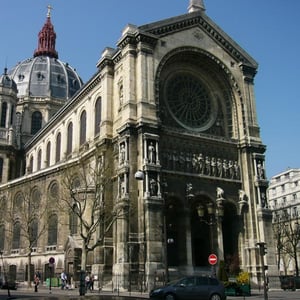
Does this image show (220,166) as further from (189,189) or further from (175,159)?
(175,159)

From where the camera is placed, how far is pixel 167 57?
134 feet

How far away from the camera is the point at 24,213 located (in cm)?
4838

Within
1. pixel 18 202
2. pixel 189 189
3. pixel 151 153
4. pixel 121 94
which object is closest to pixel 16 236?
pixel 18 202

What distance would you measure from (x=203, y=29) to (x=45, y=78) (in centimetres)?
4745

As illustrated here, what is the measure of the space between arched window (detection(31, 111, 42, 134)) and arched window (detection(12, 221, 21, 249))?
29.9m

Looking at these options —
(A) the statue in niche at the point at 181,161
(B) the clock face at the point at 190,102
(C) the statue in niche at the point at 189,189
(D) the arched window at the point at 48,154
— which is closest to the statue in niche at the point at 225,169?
(B) the clock face at the point at 190,102

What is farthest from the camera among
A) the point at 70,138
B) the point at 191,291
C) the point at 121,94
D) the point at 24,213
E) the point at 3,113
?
the point at 3,113

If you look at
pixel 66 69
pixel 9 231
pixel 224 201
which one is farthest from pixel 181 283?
pixel 66 69

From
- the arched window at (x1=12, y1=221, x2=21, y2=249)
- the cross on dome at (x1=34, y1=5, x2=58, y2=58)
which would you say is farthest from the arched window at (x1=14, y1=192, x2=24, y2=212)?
the cross on dome at (x1=34, y1=5, x2=58, y2=58)

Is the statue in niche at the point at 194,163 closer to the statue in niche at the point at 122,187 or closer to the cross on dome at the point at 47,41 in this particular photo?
the statue in niche at the point at 122,187

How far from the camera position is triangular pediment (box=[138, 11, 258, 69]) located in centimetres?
4100

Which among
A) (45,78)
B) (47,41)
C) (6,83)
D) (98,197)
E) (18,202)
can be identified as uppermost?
(47,41)

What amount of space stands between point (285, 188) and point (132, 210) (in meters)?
49.2

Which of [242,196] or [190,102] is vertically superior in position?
[190,102]
